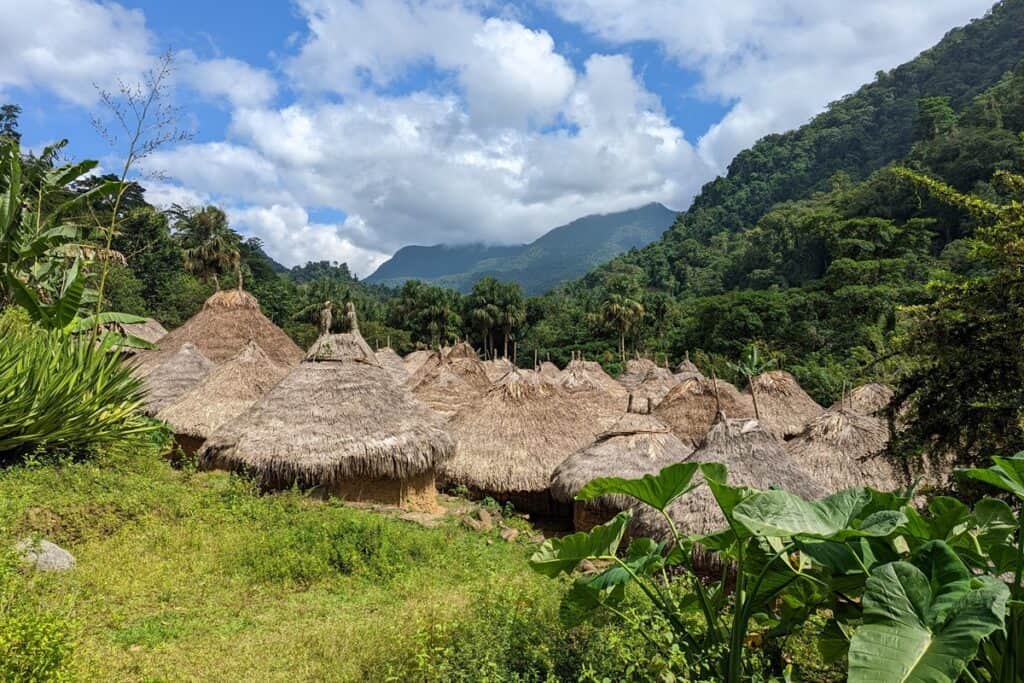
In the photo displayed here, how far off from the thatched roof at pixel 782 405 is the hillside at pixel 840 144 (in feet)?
122

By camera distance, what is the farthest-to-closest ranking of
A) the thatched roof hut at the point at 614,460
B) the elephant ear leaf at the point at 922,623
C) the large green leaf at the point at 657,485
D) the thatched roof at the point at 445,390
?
the thatched roof at the point at 445,390
the thatched roof hut at the point at 614,460
the large green leaf at the point at 657,485
the elephant ear leaf at the point at 922,623

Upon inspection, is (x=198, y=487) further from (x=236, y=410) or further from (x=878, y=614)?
(x=878, y=614)

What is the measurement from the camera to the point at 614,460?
10.4 meters

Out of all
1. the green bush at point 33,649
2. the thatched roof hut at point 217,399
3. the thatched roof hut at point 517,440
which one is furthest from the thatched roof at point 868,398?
the green bush at point 33,649

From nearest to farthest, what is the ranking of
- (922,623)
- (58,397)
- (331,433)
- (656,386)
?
(922,623), (58,397), (331,433), (656,386)

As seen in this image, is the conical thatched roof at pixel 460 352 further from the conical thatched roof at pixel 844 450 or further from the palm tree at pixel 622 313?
the palm tree at pixel 622 313

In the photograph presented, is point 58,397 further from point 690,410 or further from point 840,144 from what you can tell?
point 840,144

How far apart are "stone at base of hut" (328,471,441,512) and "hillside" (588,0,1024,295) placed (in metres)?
49.4

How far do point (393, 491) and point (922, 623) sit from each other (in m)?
9.06

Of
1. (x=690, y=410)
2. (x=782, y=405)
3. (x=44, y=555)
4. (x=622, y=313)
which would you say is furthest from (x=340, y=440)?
(x=622, y=313)

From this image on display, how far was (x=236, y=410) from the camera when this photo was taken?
12.6m

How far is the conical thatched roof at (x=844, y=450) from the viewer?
11023 mm

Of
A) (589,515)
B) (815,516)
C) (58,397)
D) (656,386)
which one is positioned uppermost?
(58,397)

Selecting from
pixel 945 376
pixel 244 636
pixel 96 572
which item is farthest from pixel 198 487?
pixel 945 376
